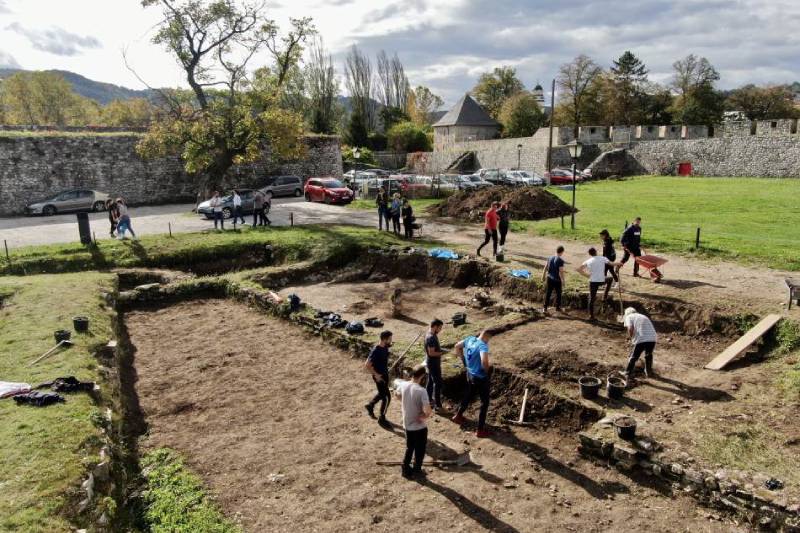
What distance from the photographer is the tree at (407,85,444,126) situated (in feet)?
287

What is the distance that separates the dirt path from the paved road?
13.3 metres

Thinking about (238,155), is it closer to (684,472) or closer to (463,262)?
(463,262)

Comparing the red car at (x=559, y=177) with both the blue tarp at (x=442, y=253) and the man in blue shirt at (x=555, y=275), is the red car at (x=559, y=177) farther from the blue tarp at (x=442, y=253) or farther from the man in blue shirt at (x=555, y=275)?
the man in blue shirt at (x=555, y=275)

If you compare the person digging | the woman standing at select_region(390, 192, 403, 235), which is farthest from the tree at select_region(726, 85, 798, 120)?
the person digging

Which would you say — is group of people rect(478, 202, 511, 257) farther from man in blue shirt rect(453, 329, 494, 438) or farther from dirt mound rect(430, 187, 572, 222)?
man in blue shirt rect(453, 329, 494, 438)

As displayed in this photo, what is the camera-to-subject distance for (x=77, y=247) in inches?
750

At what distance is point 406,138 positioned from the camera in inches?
2549

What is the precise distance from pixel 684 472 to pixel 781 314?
20.8ft

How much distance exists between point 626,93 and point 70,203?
54.6 m

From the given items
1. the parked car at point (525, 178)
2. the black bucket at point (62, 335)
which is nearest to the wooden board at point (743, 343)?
the black bucket at point (62, 335)

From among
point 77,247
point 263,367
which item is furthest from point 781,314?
point 77,247

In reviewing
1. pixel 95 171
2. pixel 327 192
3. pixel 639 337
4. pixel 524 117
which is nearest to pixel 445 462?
pixel 639 337

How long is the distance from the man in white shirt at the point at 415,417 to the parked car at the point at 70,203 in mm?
29257

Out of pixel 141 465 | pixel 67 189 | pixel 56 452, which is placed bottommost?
pixel 141 465
